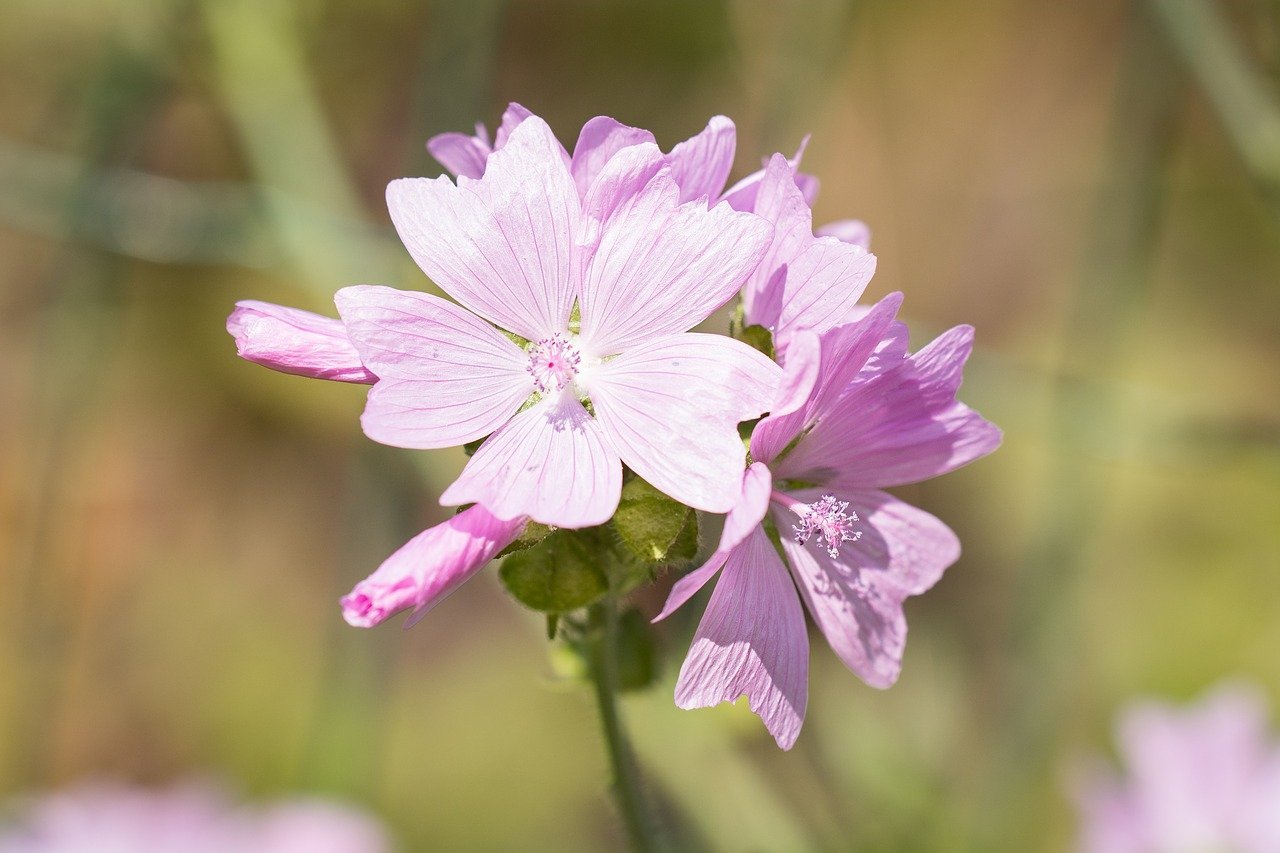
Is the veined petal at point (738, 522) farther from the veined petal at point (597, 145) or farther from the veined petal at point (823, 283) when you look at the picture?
the veined petal at point (597, 145)

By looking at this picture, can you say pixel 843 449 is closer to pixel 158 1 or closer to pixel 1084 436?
pixel 1084 436

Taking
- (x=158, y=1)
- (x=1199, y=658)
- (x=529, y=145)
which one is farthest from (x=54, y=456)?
(x=1199, y=658)

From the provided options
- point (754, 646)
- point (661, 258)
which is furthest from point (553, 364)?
point (754, 646)

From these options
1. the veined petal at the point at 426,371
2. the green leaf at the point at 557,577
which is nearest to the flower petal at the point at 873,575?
the green leaf at the point at 557,577

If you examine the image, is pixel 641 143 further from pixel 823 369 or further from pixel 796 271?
pixel 823 369

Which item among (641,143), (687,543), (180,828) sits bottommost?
(180,828)

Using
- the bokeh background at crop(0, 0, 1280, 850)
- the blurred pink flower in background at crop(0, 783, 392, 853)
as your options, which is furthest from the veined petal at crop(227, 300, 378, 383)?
the blurred pink flower in background at crop(0, 783, 392, 853)

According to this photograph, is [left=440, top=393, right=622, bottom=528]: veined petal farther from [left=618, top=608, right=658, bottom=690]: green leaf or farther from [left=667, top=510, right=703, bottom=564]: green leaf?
[left=618, top=608, right=658, bottom=690]: green leaf
